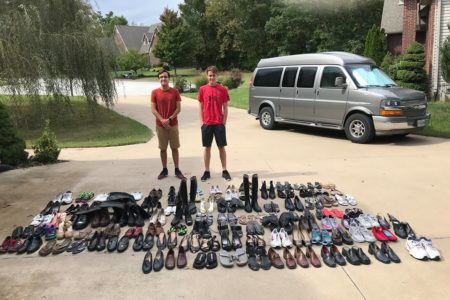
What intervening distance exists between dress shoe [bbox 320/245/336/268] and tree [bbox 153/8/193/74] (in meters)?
54.9

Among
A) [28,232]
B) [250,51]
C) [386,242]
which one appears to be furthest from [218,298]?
[250,51]

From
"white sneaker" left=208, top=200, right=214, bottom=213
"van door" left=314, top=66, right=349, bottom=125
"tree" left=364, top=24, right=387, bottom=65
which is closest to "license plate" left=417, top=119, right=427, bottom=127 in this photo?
"van door" left=314, top=66, right=349, bottom=125

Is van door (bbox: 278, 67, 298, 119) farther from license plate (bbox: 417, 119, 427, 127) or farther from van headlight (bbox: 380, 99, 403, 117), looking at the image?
license plate (bbox: 417, 119, 427, 127)

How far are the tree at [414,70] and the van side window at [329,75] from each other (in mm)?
7955

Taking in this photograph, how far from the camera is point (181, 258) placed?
13.8 ft

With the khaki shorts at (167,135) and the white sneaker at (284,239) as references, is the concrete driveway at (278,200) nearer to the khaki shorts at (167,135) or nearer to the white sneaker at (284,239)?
the white sneaker at (284,239)

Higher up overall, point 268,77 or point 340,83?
point 268,77

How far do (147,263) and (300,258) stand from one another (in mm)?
1538

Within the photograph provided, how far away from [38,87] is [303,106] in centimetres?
787

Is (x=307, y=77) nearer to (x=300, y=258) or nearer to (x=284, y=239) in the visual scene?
(x=284, y=239)

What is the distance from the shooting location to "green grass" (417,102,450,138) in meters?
10.9

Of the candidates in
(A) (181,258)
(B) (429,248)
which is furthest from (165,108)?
(B) (429,248)

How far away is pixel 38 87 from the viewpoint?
12367mm

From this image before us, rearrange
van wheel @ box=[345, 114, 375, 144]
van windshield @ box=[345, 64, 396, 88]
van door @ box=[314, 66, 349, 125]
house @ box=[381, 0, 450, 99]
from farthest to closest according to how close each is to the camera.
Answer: house @ box=[381, 0, 450, 99]
van door @ box=[314, 66, 349, 125]
van windshield @ box=[345, 64, 396, 88]
van wheel @ box=[345, 114, 375, 144]
